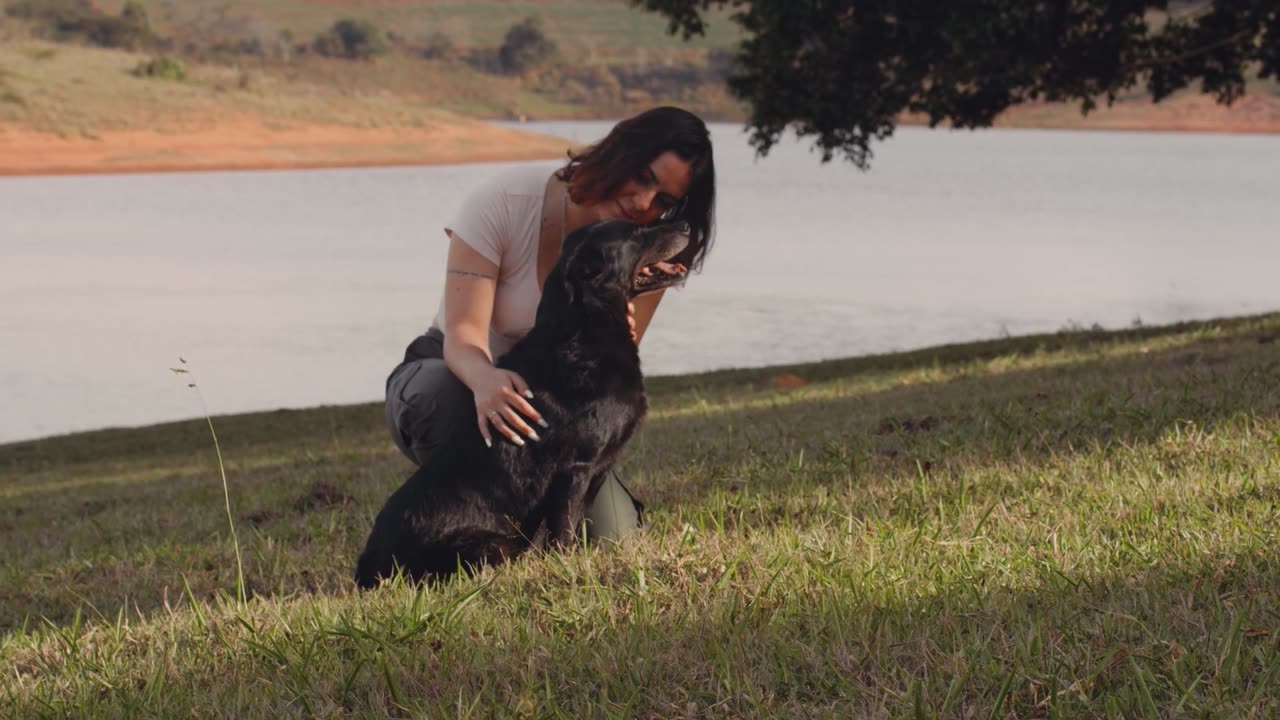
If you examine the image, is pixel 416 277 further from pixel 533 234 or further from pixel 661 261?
pixel 661 261

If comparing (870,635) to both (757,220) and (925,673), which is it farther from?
(757,220)

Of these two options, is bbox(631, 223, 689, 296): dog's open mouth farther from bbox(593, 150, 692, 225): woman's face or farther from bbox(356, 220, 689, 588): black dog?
bbox(593, 150, 692, 225): woman's face

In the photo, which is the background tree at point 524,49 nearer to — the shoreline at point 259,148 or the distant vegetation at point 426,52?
the distant vegetation at point 426,52

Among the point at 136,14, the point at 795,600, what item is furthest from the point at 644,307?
the point at 136,14

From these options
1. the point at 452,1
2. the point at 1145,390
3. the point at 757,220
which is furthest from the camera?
the point at 452,1

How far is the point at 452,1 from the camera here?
6914 inches

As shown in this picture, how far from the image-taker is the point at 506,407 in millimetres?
4016

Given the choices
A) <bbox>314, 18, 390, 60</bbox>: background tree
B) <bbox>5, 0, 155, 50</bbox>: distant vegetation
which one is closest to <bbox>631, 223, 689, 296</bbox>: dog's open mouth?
<bbox>5, 0, 155, 50</bbox>: distant vegetation

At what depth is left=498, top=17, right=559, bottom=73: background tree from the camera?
136 meters

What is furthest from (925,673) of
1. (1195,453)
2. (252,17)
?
(252,17)

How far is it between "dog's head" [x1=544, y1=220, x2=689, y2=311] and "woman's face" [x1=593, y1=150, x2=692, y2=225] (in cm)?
26

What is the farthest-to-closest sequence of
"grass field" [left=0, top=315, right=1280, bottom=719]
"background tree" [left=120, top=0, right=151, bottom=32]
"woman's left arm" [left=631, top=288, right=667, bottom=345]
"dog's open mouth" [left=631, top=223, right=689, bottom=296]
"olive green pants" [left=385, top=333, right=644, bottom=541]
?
"background tree" [left=120, top=0, right=151, bottom=32], "woman's left arm" [left=631, top=288, right=667, bottom=345], "olive green pants" [left=385, top=333, right=644, bottom=541], "dog's open mouth" [left=631, top=223, right=689, bottom=296], "grass field" [left=0, top=315, right=1280, bottom=719]

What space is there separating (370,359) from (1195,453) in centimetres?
1820

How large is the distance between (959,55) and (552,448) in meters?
11.8
